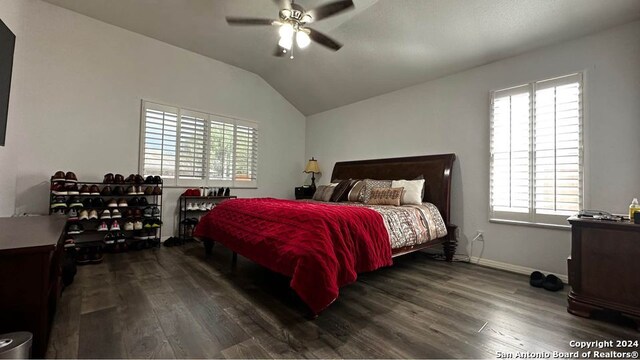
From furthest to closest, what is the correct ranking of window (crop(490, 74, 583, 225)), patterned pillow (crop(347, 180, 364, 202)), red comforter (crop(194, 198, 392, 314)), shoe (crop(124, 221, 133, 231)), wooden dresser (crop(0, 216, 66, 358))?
patterned pillow (crop(347, 180, 364, 202))
shoe (crop(124, 221, 133, 231))
window (crop(490, 74, 583, 225))
red comforter (crop(194, 198, 392, 314))
wooden dresser (crop(0, 216, 66, 358))

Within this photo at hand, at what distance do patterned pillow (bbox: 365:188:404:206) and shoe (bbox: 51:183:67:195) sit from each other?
3.79 m

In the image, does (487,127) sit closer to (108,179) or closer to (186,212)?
(186,212)

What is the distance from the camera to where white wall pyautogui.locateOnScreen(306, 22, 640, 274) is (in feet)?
7.66

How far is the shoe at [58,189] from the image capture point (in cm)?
299

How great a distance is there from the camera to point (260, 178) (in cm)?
518

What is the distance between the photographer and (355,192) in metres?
3.83

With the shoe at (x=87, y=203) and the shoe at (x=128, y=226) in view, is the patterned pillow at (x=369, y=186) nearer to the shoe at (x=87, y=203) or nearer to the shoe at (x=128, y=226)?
the shoe at (x=128, y=226)

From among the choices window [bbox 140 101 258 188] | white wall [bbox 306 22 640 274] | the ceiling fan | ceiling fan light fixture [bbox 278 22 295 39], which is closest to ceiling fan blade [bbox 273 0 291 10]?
the ceiling fan

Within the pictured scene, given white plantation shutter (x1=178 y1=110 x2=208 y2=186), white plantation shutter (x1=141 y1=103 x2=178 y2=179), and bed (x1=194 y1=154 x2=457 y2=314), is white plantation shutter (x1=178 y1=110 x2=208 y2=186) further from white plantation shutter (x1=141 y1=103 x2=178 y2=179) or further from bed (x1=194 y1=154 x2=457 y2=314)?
bed (x1=194 y1=154 x2=457 y2=314)

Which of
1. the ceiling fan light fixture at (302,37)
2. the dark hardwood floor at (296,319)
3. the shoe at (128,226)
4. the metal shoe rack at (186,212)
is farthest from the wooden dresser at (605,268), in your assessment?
the shoe at (128,226)

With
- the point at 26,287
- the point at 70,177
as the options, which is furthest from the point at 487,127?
the point at 70,177

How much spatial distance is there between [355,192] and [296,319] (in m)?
2.31

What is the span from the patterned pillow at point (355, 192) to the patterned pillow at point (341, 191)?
10 cm

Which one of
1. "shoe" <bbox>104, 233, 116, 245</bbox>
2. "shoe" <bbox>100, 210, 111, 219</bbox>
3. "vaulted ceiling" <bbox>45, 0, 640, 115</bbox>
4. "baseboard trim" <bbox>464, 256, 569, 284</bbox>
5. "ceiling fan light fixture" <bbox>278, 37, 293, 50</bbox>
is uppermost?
"vaulted ceiling" <bbox>45, 0, 640, 115</bbox>
